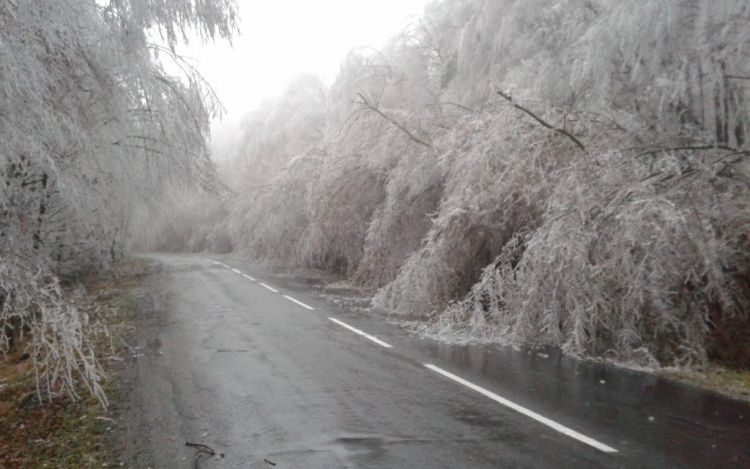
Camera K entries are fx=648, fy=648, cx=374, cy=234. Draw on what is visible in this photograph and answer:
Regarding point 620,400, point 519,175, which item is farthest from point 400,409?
point 519,175

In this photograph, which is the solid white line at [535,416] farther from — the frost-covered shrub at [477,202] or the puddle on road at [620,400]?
the frost-covered shrub at [477,202]

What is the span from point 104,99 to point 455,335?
640 centimetres

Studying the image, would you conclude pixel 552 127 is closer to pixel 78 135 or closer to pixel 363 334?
pixel 363 334

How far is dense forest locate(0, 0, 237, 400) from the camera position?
5.57 metres

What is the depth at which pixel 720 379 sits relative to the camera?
8180 mm

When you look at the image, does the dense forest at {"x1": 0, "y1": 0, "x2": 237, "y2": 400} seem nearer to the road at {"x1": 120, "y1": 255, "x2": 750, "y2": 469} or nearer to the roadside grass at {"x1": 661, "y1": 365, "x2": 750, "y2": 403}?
the road at {"x1": 120, "y1": 255, "x2": 750, "y2": 469}

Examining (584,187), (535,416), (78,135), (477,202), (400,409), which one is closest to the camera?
(535,416)

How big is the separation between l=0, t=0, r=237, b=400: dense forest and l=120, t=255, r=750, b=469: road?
109cm

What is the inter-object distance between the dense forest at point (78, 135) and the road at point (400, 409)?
3.57 ft

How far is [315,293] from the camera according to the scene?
17.5m

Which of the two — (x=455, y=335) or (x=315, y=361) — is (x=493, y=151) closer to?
(x=455, y=335)

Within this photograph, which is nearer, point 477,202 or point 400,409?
point 400,409

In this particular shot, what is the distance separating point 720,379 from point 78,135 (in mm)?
8142

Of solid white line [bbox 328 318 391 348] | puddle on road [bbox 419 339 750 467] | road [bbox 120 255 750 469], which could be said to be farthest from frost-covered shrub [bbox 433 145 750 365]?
solid white line [bbox 328 318 391 348]
